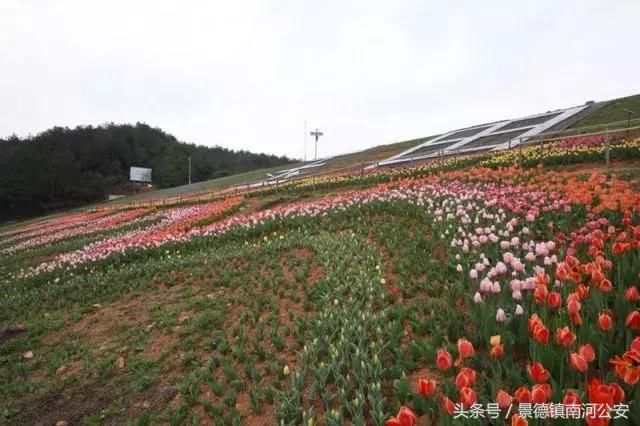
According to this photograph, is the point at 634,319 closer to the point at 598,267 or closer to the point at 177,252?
the point at 598,267

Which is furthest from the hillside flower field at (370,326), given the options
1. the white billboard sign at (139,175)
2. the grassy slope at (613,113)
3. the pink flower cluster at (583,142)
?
the white billboard sign at (139,175)

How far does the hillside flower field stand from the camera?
3.28 meters

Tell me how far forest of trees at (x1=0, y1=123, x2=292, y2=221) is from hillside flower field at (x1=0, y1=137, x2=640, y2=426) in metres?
71.3

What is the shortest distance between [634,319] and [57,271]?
1472cm

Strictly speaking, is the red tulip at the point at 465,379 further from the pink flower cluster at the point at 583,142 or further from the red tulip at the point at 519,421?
the pink flower cluster at the point at 583,142

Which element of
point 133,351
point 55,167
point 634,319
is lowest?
point 133,351

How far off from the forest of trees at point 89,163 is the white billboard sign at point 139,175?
3.06m

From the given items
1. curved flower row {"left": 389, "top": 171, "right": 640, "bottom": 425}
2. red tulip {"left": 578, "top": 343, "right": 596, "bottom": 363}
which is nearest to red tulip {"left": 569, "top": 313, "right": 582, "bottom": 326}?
curved flower row {"left": 389, "top": 171, "right": 640, "bottom": 425}

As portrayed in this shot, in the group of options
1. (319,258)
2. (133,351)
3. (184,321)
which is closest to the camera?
(133,351)

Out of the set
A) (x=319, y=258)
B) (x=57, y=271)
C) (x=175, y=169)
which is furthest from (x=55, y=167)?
(x=319, y=258)

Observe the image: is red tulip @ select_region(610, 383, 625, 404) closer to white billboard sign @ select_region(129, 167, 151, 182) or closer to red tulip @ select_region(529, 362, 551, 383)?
red tulip @ select_region(529, 362, 551, 383)

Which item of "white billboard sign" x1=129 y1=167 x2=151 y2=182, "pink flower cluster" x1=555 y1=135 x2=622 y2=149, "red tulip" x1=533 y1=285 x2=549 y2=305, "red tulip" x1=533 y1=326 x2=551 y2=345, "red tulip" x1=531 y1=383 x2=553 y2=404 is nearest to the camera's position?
"red tulip" x1=531 y1=383 x2=553 y2=404

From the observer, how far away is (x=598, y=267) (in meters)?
3.86

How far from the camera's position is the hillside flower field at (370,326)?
3.28m
